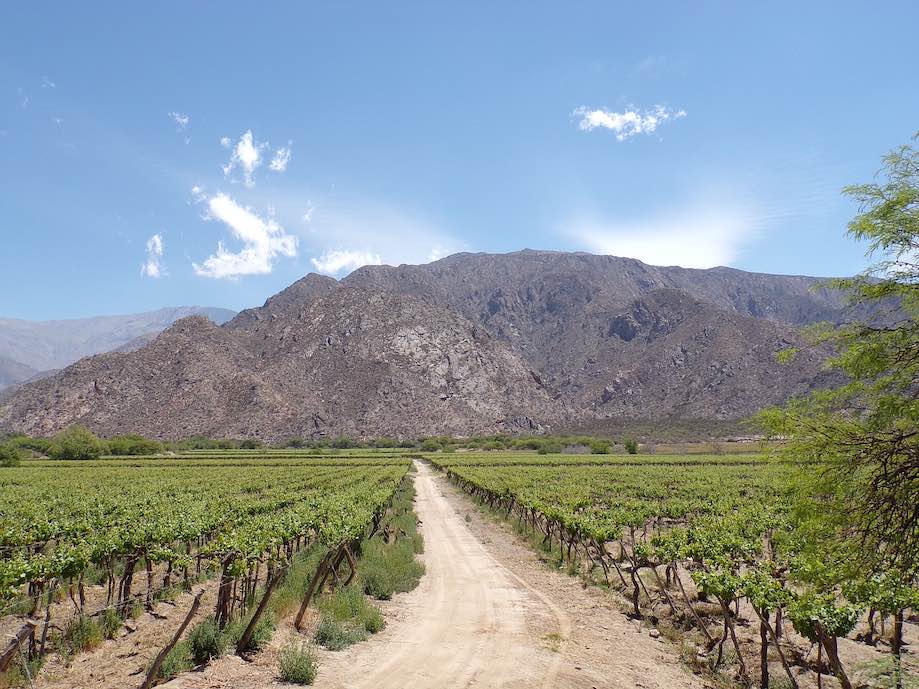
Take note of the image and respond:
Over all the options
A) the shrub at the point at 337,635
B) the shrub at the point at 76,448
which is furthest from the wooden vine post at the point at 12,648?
the shrub at the point at 76,448

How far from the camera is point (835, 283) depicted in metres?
10.5

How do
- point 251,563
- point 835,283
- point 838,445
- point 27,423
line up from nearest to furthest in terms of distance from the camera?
1. point 838,445
2. point 835,283
3. point 251,563
4. point 27,423

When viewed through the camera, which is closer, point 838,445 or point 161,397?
point 838,445

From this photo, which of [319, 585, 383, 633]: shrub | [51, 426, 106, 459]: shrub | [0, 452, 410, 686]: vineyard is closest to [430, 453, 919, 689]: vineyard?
[319, 585, 383, 633]: shrub

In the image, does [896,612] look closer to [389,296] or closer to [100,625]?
[100,625]

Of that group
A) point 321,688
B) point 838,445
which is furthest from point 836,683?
point 321,688

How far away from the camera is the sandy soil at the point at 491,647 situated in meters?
9.51

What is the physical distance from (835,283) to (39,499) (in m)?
37.1

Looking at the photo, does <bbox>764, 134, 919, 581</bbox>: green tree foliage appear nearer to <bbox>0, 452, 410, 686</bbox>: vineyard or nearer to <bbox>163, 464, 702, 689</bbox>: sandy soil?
<bbox>163, 464, 702, 689</bbox>: sandy soil

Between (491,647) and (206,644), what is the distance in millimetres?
5558

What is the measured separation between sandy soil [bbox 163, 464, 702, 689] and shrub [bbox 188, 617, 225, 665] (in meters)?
0.32

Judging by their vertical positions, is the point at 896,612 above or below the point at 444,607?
above

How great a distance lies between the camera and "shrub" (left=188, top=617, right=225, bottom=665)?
9.94 m

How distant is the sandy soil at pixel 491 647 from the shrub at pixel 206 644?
32 cm
